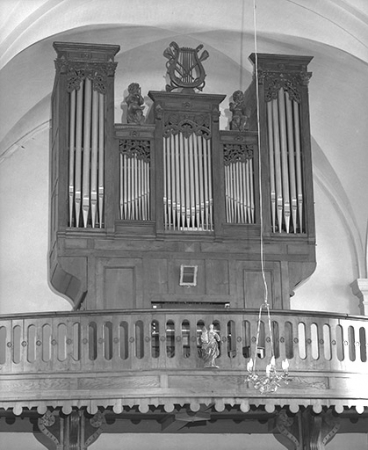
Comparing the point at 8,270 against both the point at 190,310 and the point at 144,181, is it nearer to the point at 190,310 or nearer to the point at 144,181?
the point at 144,181

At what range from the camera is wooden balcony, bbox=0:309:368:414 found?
13234mm

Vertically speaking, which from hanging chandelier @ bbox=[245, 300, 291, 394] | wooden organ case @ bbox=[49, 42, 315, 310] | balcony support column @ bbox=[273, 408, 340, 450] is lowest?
balcony support column @ bbox=[273, 408, 340, 450]

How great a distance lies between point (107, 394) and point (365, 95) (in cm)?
719

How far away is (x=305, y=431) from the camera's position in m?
14.8

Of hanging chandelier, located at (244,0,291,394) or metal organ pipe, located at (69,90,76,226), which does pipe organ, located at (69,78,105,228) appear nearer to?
metal organ pipe, located at (69,90,76,226)

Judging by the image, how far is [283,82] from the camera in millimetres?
16438

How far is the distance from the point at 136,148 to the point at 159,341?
3502 mm

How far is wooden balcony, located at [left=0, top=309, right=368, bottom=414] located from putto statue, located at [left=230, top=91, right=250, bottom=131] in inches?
139

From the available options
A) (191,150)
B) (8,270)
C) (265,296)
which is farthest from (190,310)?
(8,270)

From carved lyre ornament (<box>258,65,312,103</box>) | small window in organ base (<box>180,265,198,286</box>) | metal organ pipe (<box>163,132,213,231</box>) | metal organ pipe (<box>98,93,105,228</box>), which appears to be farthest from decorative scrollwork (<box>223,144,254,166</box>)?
metal organ pipe (<box>98,93,105,228</box>)

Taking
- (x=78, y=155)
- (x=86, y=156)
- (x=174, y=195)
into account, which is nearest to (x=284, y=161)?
(x=174, y=195)

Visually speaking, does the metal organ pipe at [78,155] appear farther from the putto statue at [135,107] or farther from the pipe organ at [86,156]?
the putto statue at [135,107]

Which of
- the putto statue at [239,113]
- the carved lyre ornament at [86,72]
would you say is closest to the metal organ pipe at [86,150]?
the carved lyre ornament at [86,72]

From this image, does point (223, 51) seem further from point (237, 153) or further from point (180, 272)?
point (180, 272)
